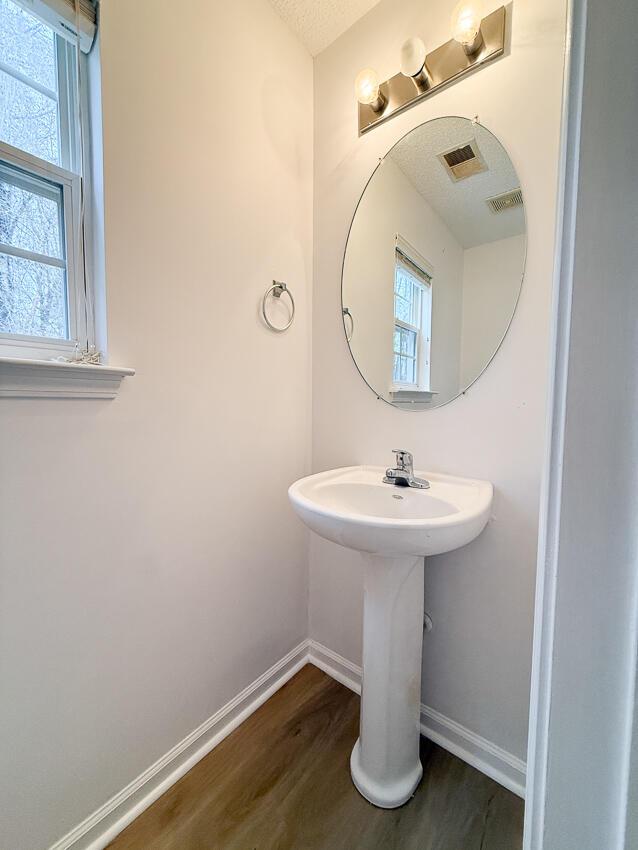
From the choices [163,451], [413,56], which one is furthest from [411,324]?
[163,451]

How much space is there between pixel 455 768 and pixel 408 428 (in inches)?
43.6

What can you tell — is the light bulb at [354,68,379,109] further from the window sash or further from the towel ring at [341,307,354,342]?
the window sash

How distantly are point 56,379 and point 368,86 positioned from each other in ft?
4.40

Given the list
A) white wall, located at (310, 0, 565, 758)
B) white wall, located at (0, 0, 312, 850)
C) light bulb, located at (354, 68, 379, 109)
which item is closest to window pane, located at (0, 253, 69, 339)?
white wall, located at (0, 0, 312, 850)

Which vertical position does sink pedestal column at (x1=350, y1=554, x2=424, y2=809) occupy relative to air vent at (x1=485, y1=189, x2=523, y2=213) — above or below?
below

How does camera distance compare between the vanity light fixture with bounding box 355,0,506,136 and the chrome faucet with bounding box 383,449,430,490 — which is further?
the chrome faucet with bounding box 383,449,430,490

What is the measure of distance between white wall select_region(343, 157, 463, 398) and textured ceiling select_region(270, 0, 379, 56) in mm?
553

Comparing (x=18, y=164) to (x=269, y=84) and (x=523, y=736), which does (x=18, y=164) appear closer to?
(x=269, y=84)

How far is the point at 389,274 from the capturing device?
1.27m

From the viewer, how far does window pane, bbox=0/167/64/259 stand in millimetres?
791

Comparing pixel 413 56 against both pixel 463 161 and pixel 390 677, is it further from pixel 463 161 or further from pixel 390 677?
pixel 390 677

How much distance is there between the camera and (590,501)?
301 millimetres

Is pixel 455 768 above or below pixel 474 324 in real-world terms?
below

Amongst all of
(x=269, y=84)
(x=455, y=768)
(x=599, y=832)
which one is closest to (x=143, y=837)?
(x=455, y=768)
